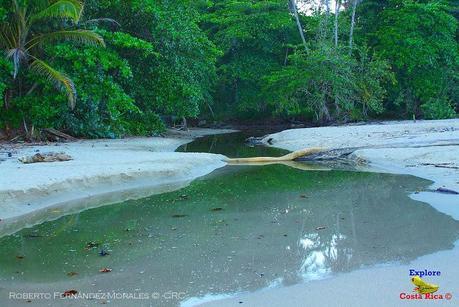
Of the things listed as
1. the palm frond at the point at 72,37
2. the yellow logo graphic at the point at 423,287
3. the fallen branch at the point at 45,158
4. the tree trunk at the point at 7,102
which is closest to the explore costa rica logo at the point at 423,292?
the yellow logo graphic at the point at 423,287

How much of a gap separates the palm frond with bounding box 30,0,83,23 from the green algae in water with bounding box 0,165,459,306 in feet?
24.0

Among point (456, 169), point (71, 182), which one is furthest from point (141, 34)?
point (456, 169)

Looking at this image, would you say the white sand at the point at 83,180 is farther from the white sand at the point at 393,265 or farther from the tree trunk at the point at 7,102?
the white sand at the point at 393,265

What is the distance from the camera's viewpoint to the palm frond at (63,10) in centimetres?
1349

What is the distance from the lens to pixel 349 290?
4.09 meters

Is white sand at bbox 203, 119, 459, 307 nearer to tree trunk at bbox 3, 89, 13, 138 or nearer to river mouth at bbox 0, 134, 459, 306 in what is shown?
river mouth at bbox 0, 134, 459, 306

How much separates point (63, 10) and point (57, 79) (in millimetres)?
2033

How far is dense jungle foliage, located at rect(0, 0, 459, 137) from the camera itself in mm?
15391

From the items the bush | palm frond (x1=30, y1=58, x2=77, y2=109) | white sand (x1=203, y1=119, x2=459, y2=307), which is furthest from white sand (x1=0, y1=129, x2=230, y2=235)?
the bush

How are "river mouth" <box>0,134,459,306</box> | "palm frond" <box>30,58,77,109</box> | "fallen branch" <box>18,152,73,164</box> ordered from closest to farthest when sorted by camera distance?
"river mouth" <box>0,134,459,306</box>
"fallen branch" <box>18,152,73,164</box>
"palm frond" <box>30,58,77,109</box>

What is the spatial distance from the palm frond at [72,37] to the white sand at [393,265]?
8.37 meters

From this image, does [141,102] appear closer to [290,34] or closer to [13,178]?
[13,178]

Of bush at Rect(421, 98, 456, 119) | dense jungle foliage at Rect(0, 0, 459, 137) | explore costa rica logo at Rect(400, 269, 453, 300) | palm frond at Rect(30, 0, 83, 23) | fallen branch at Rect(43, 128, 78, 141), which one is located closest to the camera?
explore costa rica logo at Rect(400, 269, 453, 300)

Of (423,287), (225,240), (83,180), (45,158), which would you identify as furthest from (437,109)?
(423,287)
